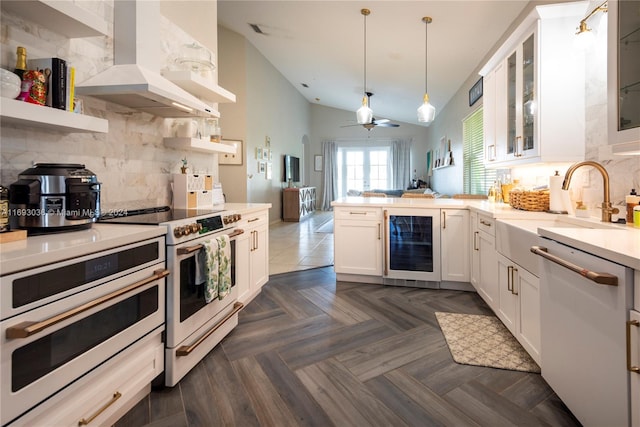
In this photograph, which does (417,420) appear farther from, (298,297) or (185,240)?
(298,297)

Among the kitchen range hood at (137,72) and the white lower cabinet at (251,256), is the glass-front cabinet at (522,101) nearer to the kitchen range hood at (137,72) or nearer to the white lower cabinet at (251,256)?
the white lower cabinet at (251,256)

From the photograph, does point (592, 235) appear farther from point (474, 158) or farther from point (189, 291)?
point (474, 158)

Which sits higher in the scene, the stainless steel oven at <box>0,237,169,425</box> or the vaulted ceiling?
the vaulted ceiling

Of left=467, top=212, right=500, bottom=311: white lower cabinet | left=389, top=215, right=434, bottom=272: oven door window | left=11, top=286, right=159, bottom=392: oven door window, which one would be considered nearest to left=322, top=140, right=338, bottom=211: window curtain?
left=389, top=215, right=434, bottom=272: oven door window

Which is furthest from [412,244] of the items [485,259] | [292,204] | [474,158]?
[292,204]

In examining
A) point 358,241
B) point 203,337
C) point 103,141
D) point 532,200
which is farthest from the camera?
point 358,241

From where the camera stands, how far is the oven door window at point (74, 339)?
3.27 ft

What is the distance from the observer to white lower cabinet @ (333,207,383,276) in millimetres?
3316

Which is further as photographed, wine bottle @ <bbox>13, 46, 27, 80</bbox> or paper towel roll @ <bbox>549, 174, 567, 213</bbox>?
paper towel roll @ <bbox>549, 174, 567, 213</bbox>

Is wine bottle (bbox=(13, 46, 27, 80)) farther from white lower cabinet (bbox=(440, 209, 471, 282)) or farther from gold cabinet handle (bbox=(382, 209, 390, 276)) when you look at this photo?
white lower cabinet (bbox=(440, 209, 471, 282))

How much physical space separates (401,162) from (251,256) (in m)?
9.12

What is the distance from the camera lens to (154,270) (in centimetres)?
Answer: 157

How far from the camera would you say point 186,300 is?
179cm

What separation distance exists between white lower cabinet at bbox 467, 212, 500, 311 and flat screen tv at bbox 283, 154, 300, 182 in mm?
6728
